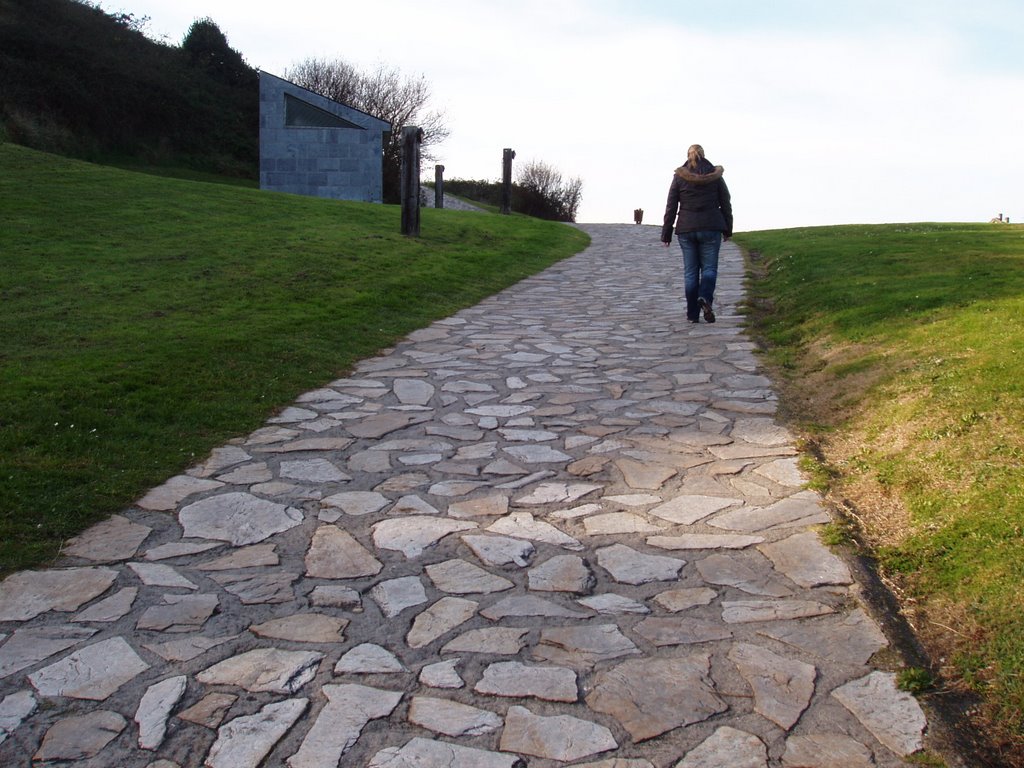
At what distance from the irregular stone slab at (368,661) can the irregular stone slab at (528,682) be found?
0.33 m

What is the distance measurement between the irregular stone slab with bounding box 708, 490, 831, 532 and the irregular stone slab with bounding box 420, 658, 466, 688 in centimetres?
187

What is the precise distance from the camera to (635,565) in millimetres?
4336

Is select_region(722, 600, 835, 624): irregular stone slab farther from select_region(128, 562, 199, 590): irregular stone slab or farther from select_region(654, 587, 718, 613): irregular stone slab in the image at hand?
select_region(128, 562, 199, 590): irregular stone slab

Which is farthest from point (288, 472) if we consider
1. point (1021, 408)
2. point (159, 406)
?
point (1021, 408)

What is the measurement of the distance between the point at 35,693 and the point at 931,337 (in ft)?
22.9

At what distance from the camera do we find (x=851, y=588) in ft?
13.1

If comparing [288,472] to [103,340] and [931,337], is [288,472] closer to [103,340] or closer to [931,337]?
[103,340]

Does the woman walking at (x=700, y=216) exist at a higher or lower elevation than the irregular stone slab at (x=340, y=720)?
higher

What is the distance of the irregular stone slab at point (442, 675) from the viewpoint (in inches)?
131

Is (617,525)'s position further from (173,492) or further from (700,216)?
(700,216)

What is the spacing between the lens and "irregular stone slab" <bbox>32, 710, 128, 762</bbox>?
9.65ft

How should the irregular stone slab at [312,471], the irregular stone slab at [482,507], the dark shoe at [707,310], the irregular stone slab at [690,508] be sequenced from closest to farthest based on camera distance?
the irregular stone slab at [690,508] → the irregular stone slab at [482,507] → the irregular stone slab at [312,471] → the dark shoe at [707,310]

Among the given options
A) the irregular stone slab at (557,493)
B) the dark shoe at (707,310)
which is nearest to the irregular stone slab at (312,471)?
the irregular stone slab at (557,493)

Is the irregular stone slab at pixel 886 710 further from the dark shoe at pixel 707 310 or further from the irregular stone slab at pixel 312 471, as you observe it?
the dark shoe at pixel 707 310
